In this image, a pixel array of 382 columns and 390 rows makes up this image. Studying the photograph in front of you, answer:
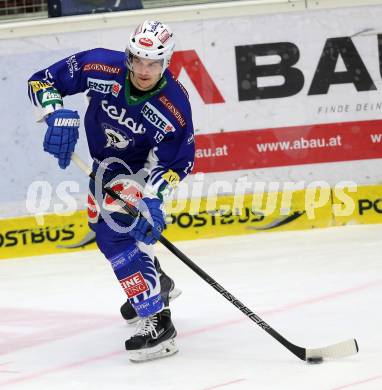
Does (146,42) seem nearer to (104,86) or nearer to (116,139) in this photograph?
(104,86)

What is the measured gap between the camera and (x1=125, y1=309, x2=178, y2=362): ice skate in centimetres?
462

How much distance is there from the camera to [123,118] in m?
4.71

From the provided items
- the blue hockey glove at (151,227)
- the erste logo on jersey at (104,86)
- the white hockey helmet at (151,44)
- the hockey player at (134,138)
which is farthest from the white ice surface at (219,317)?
the white hockey helmet at (151,44)

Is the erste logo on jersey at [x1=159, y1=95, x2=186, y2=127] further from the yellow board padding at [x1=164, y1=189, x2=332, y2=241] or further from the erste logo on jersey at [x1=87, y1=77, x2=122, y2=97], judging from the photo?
the yellow board padding at [x1=164, y1=189, x2=332, y2=241]

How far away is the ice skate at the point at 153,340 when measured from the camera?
4.62 metres

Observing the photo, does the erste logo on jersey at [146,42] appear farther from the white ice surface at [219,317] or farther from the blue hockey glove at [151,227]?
the white ice surface at [219,317]

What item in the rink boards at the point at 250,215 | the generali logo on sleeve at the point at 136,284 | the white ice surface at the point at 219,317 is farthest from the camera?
the rink boards at the point at 250,215

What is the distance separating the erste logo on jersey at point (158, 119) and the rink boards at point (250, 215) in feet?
9.23

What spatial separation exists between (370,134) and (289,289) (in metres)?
2.04

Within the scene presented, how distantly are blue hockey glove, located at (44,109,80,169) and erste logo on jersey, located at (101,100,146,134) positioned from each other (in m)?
0.18

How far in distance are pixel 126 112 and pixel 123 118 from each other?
3 cm

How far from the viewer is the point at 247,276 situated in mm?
6336

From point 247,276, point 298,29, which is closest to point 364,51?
point 298,29

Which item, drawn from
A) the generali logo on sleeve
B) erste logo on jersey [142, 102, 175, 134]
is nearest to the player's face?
erste logo on jersey [142, 102, 175, 134]
